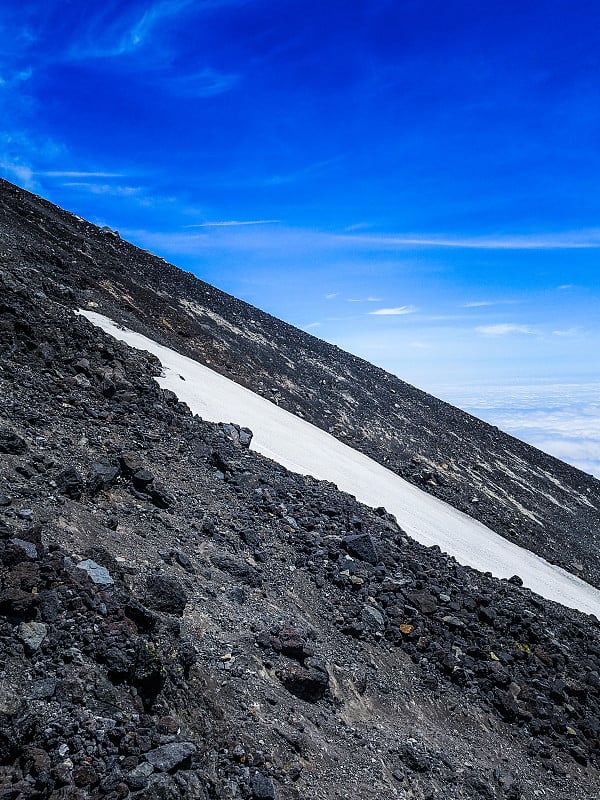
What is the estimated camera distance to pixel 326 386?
24156 mm

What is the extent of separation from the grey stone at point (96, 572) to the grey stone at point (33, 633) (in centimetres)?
75

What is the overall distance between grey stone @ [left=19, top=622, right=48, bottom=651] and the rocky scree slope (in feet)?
0.04

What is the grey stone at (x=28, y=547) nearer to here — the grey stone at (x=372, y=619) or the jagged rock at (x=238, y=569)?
the jagged rock at (x=238, y=569)

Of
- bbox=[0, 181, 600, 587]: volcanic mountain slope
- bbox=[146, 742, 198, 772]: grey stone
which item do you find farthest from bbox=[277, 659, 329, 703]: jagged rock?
bbox=[0, 181, 600, 587]: volcanic mountain slope

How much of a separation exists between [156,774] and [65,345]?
770cm

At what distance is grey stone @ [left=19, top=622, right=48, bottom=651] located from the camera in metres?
3.98

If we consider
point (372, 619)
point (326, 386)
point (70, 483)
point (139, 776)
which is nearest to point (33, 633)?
point (139, 776)

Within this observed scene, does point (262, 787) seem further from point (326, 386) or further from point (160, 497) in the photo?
point (326, 386)

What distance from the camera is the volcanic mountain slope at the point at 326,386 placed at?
18.9 m

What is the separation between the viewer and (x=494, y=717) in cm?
667

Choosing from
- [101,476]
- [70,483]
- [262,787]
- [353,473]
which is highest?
[353,473]

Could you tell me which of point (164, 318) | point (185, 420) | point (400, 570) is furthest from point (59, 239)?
point (400, 570)

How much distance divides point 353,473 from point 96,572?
10335mm

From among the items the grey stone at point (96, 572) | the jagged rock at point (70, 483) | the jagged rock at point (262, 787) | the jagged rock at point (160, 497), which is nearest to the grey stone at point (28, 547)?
the grey stone at point (96, 572)
